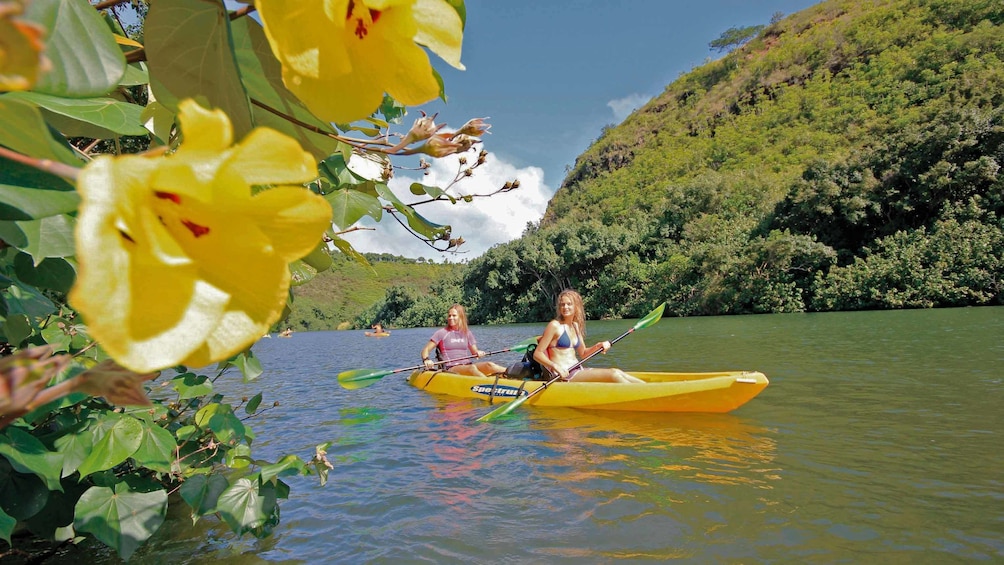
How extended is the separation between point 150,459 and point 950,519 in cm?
414

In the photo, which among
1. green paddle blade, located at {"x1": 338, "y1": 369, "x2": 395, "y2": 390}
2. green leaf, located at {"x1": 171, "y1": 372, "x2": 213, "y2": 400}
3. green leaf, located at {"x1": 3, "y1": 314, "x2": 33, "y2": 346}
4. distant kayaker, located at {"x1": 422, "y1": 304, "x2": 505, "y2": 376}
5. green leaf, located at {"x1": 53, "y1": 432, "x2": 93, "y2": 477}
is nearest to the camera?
green leaf, located at {"x1": 3, "y1": 314, "x2": 33, "y2": 346}

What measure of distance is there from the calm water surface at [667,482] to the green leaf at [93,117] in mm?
3248

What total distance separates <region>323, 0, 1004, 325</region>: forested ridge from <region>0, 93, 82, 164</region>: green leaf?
24.8 metres

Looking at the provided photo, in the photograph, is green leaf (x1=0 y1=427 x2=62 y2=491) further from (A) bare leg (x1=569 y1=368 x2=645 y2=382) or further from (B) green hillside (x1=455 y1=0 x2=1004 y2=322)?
(B) green hillside (x1=455 y1=0 x2=1004 y2=322)

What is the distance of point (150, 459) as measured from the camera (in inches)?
75.9

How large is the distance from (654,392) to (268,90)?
21.0 ft

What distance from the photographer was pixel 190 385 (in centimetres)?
234

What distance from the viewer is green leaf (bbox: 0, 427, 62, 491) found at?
1.45m

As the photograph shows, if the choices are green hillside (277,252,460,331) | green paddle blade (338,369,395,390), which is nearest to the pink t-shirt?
green paddle blade (338,369,395,390)

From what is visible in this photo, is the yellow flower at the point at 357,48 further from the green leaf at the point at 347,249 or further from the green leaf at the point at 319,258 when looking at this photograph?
the green leaf at the point at 347,249

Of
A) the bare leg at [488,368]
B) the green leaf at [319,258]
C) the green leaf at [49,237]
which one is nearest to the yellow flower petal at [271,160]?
the green leaf at [49,237]

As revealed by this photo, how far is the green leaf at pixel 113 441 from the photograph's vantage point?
1740 mm

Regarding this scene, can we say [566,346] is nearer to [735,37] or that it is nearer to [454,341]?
[454,341]

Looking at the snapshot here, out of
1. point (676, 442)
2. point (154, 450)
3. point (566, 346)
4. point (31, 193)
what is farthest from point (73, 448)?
point (566, 346)
